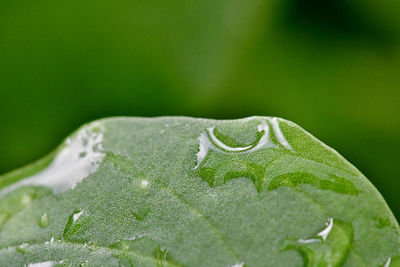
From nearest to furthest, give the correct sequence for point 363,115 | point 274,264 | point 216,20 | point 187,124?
point 274,264, point 187,124, point 363,115, point 216,20

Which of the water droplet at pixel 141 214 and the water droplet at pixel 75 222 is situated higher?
the water droplet at pixel 141 214

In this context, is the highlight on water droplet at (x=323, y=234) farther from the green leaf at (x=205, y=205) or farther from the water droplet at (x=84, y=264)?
the water droplet at (x=84, y=264)

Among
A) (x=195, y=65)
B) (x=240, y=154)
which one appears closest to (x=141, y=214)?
(x=240, y=154)

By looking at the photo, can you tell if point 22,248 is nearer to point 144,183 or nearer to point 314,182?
point 144,183

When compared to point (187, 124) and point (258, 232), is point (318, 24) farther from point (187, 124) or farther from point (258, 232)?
point (258, 232)

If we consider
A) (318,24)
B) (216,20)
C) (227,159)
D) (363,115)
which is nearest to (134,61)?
(216,20)

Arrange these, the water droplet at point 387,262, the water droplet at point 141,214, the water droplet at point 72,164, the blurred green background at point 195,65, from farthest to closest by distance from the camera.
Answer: the blurred green background at point 195,65 → the water droplet at point 72,164 → the water droplet at point 141,214 → the water droplet at point 387,262

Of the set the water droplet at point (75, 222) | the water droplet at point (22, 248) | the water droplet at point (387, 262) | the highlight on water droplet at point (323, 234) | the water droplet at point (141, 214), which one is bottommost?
the water droplet at point (22, 248)

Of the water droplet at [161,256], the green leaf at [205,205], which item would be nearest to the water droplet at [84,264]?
the green leaf at [205,205]
